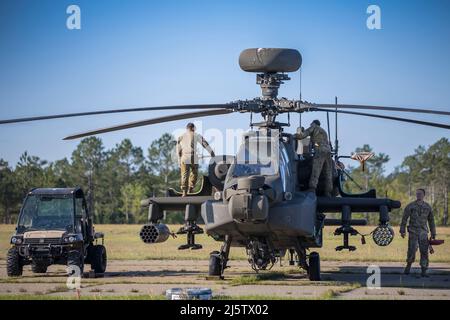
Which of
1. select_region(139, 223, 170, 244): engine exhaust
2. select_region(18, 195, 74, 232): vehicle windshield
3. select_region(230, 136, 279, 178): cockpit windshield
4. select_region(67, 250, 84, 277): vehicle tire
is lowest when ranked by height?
select_region(67, 250, 84, 277): vehicle tire

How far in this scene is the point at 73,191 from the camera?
70.9 ft

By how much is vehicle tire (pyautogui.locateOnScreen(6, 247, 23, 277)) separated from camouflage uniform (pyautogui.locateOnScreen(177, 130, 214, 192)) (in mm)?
3994

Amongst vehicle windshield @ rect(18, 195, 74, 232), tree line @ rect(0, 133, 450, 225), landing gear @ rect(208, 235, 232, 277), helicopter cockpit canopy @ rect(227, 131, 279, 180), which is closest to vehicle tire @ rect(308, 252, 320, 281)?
landing gear @ rect(208, 235, 232, 277)

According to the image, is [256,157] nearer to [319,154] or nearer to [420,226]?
[319,154]

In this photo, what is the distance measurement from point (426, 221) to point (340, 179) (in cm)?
218

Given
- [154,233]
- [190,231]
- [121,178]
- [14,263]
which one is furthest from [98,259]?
[121,178]

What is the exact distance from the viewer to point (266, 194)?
17875 millimetres

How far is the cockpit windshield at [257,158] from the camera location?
18.7m

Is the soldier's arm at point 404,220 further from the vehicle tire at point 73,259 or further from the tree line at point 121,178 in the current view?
the tree line at point 121,178

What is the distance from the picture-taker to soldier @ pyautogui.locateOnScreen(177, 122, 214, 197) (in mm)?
21359

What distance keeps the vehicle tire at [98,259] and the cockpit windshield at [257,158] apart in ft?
14.8

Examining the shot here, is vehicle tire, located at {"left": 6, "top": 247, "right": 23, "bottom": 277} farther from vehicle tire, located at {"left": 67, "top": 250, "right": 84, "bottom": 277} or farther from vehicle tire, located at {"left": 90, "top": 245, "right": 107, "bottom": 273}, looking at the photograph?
vehicle tire, located at {"left": 90, "top": 245, "right": 107, "bottom": 273}
